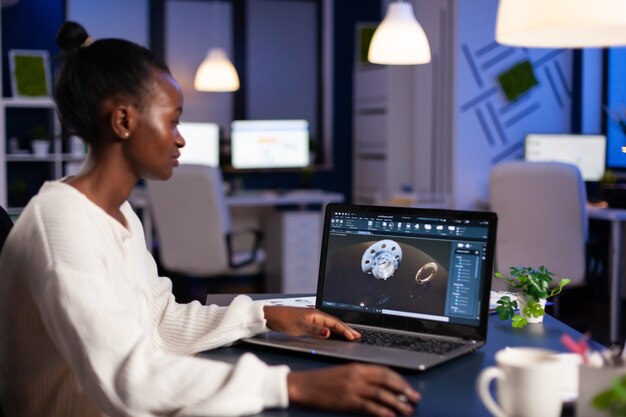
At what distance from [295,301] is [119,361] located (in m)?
0.87

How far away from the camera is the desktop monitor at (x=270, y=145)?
6.50m

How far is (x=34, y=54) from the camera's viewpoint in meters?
6.56

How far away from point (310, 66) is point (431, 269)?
19.5ft

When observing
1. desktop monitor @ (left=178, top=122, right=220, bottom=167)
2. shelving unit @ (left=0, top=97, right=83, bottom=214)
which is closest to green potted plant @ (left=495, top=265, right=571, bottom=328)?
desktop monitor @ (left=178, top=122, right=220, bottom=167)

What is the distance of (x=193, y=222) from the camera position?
516cm

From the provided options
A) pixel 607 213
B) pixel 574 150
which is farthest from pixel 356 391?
pixel 574 150

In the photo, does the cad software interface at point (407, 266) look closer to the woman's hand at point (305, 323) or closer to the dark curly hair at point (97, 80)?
the woman's hand at point (305, 323)

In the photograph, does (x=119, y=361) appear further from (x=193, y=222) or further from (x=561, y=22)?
(x=193, y=222)

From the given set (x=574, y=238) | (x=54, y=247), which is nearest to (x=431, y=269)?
(x=54, y=247)

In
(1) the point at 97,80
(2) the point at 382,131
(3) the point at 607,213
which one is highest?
(1) the point at 97,80

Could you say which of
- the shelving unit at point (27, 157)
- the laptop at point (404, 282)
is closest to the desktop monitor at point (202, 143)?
the shelving unit at point (27, 157)

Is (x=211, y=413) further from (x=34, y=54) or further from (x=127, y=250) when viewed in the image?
(x=34, y=54)

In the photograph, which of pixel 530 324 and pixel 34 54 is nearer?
pixel 530 324

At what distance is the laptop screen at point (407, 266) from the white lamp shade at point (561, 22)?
0.41 meters
